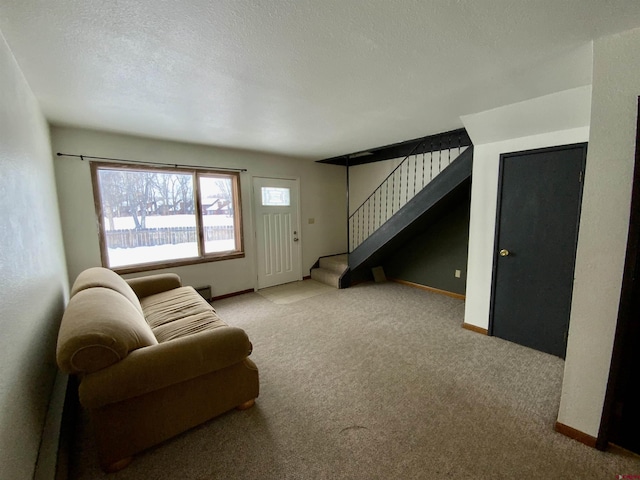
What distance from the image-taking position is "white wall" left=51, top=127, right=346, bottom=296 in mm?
3000

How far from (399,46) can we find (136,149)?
330cm

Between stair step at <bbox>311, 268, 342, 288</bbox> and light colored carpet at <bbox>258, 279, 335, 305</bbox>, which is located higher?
stair step at <bbox>311, 268, 342, 288</bbox>

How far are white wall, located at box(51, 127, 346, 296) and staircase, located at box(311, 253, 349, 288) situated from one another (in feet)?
0.62

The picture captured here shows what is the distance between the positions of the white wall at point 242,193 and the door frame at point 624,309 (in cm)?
409

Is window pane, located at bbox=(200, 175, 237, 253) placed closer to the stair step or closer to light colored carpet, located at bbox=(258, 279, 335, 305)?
light colored carpet, located at bbox=(258, 279, 335, 305)

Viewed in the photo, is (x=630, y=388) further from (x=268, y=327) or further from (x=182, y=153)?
(x=182, y=153)

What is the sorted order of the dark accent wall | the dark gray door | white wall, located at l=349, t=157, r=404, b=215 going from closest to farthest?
the dark gray door
the dark accent wall
white wall, located at l=349, t=157, r=404, b=215

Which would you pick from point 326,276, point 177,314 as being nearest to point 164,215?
point 177,314

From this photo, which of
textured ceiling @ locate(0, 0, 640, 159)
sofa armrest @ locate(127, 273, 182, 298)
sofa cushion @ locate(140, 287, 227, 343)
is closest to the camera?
textured ceiling @ locate(0, 0, 640, 159)

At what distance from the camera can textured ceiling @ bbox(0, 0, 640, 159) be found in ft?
3.98

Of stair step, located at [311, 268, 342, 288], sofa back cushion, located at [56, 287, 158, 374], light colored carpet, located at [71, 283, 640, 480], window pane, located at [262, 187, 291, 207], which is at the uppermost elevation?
window pane, located at [262, 187, 291, 207]

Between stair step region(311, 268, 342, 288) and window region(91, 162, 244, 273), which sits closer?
window region(91, 162, 244, 273)

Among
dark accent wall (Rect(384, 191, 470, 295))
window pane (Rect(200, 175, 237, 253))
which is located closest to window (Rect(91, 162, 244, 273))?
window pane (Rect(200, 175, 237, 253))

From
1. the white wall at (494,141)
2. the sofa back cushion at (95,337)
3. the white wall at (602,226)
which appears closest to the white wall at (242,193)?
the sofa back cushion at (95,337)
